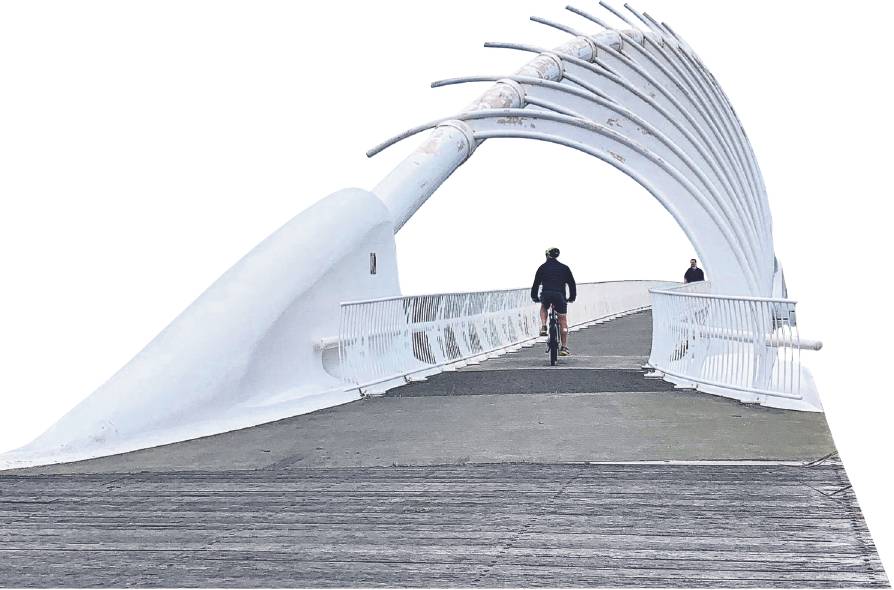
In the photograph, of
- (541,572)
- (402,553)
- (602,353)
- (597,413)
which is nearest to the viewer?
(541,572)

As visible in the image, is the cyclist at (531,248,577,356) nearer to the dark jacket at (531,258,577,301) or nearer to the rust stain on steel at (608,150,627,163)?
the dark jacket at (531,258,577,301)

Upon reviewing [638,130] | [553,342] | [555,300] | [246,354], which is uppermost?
[638,130]

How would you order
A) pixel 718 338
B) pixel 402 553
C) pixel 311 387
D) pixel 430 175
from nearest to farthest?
pixel 402 553, pixel 311 387, pixel 718 338, pixel 430 175

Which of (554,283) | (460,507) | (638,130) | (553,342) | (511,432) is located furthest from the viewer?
(638,130)

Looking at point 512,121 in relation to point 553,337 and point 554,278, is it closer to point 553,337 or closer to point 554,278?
point 554,278

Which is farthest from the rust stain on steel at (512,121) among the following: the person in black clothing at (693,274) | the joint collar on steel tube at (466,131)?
the person in black clothing at (693,274)

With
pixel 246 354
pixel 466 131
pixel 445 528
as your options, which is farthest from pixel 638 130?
A: pixel 445 528

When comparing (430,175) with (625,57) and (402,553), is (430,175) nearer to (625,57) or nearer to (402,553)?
(625,57)

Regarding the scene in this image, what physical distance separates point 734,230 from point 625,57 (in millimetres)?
5113

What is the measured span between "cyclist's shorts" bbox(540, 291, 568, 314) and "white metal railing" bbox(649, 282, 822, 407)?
319 cm

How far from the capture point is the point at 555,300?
68.5 feet

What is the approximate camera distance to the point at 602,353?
77.5 feet

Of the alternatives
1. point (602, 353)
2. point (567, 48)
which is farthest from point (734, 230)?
point (567, 48)

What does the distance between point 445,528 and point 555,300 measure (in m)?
13.7
